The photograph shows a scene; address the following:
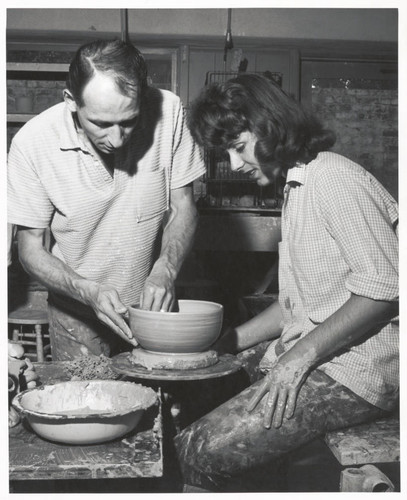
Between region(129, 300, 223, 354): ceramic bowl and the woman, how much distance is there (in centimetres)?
24

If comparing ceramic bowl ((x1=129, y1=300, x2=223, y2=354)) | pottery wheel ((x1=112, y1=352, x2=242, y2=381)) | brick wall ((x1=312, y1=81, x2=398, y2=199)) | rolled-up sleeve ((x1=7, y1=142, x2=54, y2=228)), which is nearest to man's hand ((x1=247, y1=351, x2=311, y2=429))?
pottery wheel ((x1=112, y1=352, x2=242, y2=381))

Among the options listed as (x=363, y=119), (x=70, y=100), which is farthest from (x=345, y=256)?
(x=363, y=119)

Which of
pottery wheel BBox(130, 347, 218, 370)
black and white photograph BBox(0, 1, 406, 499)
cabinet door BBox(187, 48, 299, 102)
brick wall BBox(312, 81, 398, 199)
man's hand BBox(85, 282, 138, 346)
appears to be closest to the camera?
black and white photograph BBox(0, 1, 406, 499)

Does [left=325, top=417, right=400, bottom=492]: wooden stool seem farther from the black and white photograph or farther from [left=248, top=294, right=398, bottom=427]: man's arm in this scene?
[left=248, top=294, right=398, bottom=427]: man's arm

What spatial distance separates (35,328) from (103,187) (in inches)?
91.7

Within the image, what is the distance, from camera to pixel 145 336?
80.0 inches

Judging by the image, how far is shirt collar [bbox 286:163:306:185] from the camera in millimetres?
2133

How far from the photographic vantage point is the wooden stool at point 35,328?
175 inches

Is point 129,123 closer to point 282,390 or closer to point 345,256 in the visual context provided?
point 345,256

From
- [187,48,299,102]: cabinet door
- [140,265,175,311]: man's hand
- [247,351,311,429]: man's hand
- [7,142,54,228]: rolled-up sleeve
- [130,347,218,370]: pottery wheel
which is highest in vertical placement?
[187,48,299,102]: cabinet door

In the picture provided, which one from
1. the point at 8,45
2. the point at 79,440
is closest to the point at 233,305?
the point at 8,45

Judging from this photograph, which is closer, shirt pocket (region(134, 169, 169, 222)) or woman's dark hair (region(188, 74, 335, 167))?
woman's dark hair (region(188, 74, 335, 167))

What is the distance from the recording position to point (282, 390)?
191 centimetres

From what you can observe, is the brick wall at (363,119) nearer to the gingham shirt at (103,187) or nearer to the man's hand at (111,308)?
the gingham shirt at (103,187)
